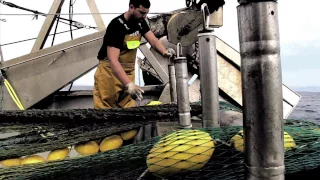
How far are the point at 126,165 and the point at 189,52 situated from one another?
12.8 ft

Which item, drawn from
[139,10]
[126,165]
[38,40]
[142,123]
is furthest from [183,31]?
[38,40]

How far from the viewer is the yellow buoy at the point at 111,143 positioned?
245cm

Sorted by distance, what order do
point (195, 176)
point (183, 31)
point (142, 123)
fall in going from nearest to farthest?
point (195, 176)
point (142, 123)
point (183, 31)

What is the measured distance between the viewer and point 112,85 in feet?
13.0

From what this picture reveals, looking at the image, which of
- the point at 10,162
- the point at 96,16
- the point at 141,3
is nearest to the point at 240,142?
the point at 10,162

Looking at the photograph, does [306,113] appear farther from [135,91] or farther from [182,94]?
[182,94]

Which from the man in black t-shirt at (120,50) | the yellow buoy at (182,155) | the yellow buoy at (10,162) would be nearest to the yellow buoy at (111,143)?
the yellow buoy at (10,162)

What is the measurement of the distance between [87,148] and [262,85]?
1660 mm

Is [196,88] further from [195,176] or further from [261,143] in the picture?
[261,143]

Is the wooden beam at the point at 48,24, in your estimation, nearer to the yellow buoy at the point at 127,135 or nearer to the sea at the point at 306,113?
the yellow buoy at the point at 127,135

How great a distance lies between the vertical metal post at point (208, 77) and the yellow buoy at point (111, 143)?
0.79m

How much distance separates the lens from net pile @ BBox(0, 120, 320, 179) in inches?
53.4

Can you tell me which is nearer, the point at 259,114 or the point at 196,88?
the point at 259,114

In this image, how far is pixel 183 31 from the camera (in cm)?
305
